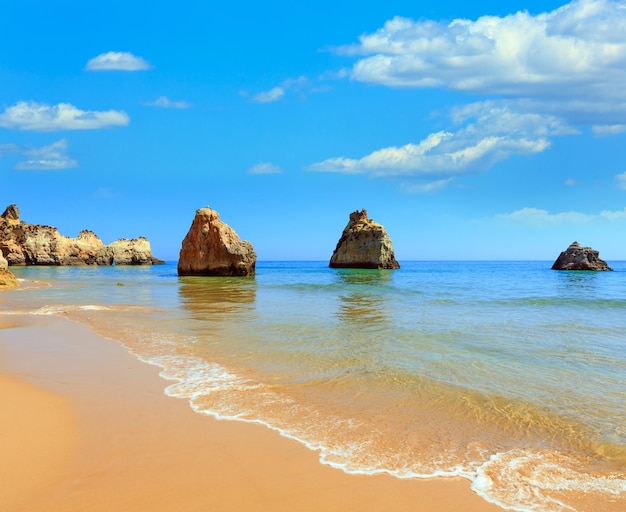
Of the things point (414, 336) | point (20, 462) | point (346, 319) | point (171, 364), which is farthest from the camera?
point (346, 319)

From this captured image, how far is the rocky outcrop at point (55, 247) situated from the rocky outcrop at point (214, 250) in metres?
44.0

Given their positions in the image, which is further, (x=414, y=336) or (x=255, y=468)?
(x=414, y=336)

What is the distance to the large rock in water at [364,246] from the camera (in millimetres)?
68250

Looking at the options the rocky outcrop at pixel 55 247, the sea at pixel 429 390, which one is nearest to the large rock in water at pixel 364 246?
the rocky outcrop at pixel 55 247

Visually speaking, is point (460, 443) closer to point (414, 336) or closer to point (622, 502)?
point (622, 502)

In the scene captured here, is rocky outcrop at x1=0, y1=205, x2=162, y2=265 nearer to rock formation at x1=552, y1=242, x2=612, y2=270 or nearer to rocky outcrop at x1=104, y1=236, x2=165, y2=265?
rocky outcrop at x1=104, y1=236, x2=165, y2=265

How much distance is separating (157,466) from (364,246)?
2622 inches

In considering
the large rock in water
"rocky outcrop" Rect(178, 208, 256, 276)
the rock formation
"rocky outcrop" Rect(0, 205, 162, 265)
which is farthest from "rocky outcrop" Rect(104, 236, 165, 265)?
the rock formation

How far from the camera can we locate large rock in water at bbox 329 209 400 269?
68.2m

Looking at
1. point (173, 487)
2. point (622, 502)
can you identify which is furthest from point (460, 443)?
point (173, 487)

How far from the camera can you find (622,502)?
354cm

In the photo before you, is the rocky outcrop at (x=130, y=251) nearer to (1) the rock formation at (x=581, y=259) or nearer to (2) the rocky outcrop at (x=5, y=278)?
(2) the rocky outcrop at (x=5, y=278)

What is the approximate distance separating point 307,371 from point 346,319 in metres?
6.79

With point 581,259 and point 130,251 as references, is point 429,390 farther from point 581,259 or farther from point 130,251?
point 130,251
